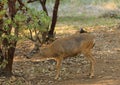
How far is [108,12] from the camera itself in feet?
97.9

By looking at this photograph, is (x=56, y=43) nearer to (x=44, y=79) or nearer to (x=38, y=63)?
(x=44, y=79)

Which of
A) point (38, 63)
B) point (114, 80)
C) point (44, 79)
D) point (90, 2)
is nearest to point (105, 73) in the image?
point (114, 80)

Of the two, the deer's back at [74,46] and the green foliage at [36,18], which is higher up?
the green foliage at [36,18]

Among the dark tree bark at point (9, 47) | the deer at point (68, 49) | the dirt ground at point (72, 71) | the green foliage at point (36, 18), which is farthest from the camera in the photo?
the deer at point (68, 49)

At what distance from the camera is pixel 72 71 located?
1138 cm

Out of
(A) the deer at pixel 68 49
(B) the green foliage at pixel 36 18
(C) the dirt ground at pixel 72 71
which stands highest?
(B) the green foliage at pixel 36 18

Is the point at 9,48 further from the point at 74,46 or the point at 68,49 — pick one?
the point at 74,46

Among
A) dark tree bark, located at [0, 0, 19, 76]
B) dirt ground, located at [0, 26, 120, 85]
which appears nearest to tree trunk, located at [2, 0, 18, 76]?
dark tree bark, located at [0, 0, 19, 76]

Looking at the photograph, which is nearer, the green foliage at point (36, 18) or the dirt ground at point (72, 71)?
the green foliage at point (36, 18)

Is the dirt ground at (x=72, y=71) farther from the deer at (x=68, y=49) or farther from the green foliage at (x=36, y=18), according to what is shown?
the green foliage at (x=36, y=18)

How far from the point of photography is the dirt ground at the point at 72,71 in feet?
33.5

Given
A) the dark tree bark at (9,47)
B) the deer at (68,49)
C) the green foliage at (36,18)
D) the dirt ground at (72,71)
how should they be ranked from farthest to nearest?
the deer at (68,49), the dirt ground at (72,71), the dark tree bark at (9,47), the green foliage at (36,18)

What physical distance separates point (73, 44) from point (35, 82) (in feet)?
4.71

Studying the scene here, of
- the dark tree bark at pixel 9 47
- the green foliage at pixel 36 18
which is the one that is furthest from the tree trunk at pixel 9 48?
the green foliage at pixel 36 18
